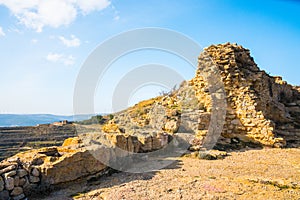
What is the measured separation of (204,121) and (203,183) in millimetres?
5985

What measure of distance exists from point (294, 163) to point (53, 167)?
7616mm

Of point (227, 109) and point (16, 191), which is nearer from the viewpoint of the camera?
point (16, 191)

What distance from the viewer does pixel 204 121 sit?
11469 mm

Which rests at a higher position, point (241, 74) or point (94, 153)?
point (241, 74)

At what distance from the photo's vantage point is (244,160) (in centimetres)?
832

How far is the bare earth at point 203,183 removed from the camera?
5.05m

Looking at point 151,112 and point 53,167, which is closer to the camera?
point 53,167

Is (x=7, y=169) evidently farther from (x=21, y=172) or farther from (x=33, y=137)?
(x=33, y=137)

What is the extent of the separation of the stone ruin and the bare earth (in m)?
0.73

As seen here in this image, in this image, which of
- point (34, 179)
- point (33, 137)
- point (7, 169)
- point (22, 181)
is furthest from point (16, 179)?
point (33, 137)

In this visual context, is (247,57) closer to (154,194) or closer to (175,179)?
(175,179)

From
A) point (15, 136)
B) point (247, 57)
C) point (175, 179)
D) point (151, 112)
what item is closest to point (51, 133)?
point (15, 136)

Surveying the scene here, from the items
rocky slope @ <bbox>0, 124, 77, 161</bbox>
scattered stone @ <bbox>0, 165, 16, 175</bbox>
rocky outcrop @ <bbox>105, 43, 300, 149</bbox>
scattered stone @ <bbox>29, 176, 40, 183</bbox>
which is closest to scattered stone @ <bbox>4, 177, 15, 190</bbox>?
scattered stone @ <bbox>0, 165, 16, 175</bbox>

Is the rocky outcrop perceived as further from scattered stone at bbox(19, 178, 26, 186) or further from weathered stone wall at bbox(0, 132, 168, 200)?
A: scattered stone at bbox(19, 178, 26, 186)
